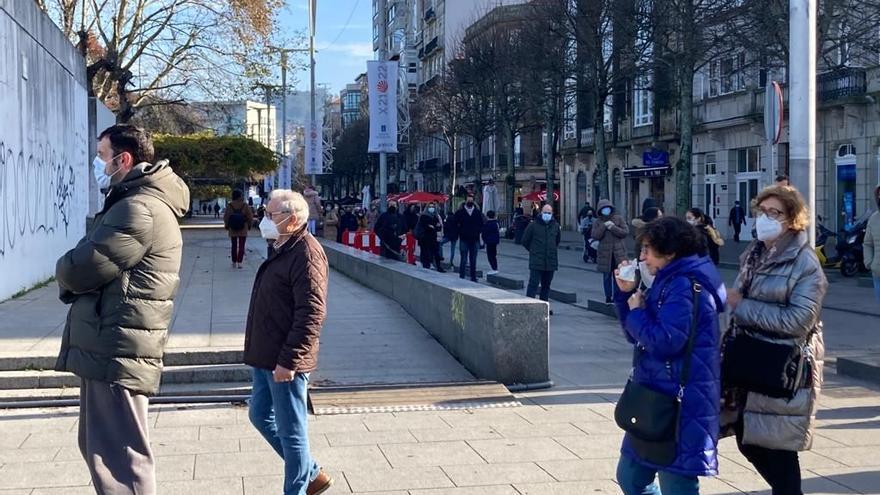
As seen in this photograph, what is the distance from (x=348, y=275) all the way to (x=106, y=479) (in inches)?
626

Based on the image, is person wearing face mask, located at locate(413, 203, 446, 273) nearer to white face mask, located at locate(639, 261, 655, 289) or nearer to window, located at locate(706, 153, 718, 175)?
white face mask, located at locate(639, 261, 655, 289)

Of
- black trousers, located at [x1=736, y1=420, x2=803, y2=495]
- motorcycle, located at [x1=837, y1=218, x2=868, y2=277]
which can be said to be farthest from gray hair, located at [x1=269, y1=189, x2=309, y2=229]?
motorcycle, located at [x1=837, y1=218, x2=868, y2=277]

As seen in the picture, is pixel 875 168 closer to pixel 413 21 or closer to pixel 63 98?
pixel 63 98

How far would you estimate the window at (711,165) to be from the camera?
136 ft

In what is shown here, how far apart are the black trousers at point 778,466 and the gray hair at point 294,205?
2414mm

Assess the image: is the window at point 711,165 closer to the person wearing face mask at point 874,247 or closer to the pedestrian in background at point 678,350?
the person wearing face mask at point 874,247

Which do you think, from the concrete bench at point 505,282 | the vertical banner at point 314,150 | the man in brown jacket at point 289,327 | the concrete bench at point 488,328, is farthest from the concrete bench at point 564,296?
the vertical banner at point 314,150

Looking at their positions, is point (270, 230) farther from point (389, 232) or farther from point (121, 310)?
point (389, 232)

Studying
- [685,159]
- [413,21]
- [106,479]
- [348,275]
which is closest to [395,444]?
[106,479]

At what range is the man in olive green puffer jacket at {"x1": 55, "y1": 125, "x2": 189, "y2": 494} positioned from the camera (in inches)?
167

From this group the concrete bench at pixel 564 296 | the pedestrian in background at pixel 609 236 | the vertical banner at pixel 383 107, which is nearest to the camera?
the pedestrian in background at pixel 609 236

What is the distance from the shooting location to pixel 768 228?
4.71 metres

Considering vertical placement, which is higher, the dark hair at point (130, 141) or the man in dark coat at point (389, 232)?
the dark hair at point (130, 141)

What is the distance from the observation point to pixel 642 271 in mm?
4410
